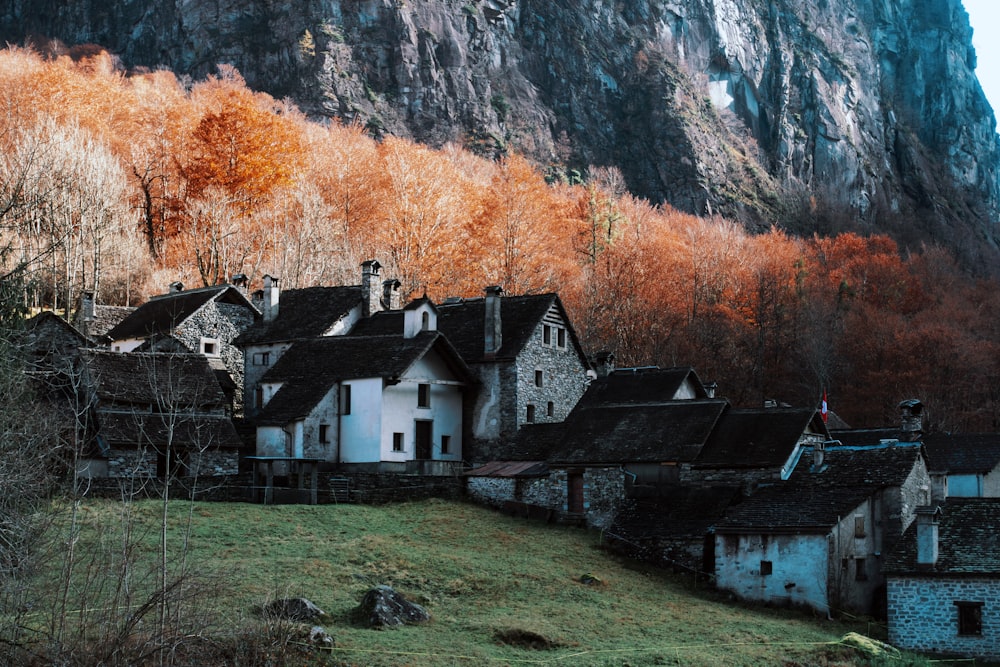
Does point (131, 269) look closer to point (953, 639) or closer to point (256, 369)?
point (256, 369)

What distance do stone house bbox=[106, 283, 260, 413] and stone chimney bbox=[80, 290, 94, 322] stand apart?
1.39 metres

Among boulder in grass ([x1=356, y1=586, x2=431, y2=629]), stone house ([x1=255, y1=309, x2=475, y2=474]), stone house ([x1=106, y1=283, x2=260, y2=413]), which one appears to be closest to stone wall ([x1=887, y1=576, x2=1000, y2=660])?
boulder in grass ([x1=356, y1=586, x2=431, y2=629])

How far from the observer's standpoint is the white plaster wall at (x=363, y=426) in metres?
48.6

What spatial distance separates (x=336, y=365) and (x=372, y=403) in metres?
2.74

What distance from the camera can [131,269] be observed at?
2813 inches

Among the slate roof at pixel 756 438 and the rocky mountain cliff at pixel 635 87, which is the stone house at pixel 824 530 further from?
the rocky mountain cliff at pixel 635 87

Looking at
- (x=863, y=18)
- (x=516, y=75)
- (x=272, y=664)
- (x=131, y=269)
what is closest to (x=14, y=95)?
(x=131, y=269)

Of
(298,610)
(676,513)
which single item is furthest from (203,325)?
(298,610)

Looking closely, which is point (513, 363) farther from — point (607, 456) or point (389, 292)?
point (389, 292)

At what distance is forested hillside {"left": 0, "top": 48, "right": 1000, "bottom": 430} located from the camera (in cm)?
7231

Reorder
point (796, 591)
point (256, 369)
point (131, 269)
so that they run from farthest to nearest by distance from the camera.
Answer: point (131, 269), point (256, 369), point (796, 591)

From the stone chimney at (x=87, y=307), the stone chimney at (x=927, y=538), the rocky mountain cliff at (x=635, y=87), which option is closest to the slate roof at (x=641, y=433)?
the stone chimney at (x=927, y=538)

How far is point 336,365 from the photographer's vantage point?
1988 inches

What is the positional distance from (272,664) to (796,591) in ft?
62.0
